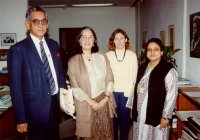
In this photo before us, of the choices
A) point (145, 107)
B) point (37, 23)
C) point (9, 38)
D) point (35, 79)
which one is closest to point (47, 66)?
point (35, 79)

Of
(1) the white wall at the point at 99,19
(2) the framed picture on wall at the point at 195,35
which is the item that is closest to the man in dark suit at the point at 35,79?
(2) the framed picture on wall at the point at 195,35

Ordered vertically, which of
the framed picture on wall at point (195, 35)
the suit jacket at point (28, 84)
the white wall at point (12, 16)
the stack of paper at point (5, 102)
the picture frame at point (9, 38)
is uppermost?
the white wall at point (12, 16)

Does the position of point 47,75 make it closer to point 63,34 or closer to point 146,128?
point 146,128

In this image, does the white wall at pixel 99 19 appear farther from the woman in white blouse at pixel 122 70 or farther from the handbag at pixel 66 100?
the handbag at pixel 66 100

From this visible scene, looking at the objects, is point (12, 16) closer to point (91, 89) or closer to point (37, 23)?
point (91, 89)

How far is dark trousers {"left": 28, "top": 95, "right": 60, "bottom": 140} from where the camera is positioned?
7.23 feet

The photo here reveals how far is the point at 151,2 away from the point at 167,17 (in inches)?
70.4

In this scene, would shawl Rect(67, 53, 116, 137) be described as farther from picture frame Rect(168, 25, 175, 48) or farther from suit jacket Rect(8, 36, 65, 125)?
picture frame Rect(168, 25, 175, 48)

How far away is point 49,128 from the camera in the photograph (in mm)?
2266

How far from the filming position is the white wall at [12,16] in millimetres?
6012

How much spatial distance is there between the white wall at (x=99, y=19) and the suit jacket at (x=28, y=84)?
7919 millimetres

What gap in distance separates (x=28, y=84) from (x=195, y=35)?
7.19 feet

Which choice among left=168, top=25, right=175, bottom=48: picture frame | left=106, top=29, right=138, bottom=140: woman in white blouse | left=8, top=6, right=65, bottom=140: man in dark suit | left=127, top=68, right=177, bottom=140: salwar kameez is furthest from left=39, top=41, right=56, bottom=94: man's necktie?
left=168, top=25, right=175, bottom=48: picture frame

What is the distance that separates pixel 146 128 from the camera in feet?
8.80
